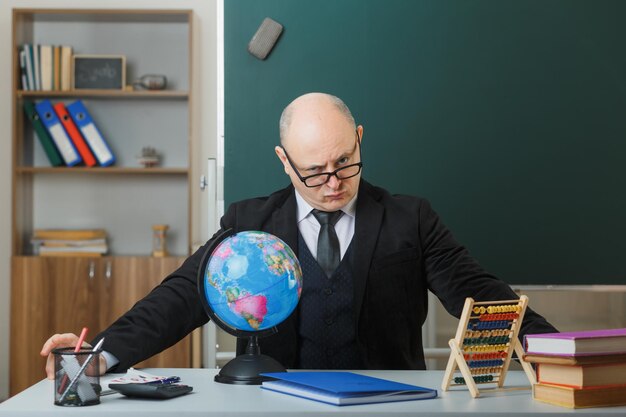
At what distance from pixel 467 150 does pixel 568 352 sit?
1.93 meters

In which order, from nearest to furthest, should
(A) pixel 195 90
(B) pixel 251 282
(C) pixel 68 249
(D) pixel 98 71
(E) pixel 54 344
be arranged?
1. (B) pixel 251 282
2. (E) pixel 54 344
3. (C) pixel 68 249
4. (D) pixel 98 71
5. (A) pixel 195 90

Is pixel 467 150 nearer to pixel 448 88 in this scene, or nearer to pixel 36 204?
pixel 448 88

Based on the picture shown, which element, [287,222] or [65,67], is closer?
[287,222]

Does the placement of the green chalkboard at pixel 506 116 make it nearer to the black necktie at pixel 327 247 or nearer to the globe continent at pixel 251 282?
the black necktie at pixel 327 247

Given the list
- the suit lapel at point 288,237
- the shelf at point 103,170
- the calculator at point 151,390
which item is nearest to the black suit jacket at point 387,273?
the suit lapel at point 288,237

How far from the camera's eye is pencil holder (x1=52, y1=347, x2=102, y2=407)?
1.65 meters

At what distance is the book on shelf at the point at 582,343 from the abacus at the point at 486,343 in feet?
0.40

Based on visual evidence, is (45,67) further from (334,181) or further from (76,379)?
(76,379)

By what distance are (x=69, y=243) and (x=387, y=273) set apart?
10.7 ft

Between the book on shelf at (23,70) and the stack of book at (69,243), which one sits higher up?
the book on shelf at (23,70)

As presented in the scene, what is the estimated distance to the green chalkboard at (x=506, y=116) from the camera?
11.5 ft

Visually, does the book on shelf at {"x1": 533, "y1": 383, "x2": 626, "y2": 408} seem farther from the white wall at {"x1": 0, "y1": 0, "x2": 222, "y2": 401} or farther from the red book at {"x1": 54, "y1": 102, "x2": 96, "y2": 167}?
the red book at {"x1": 54, "y1": 102, "x2": 96, "y2": 167}

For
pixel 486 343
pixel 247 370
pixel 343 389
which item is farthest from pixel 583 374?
pixel 247 370

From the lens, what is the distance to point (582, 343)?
165 centimetres
